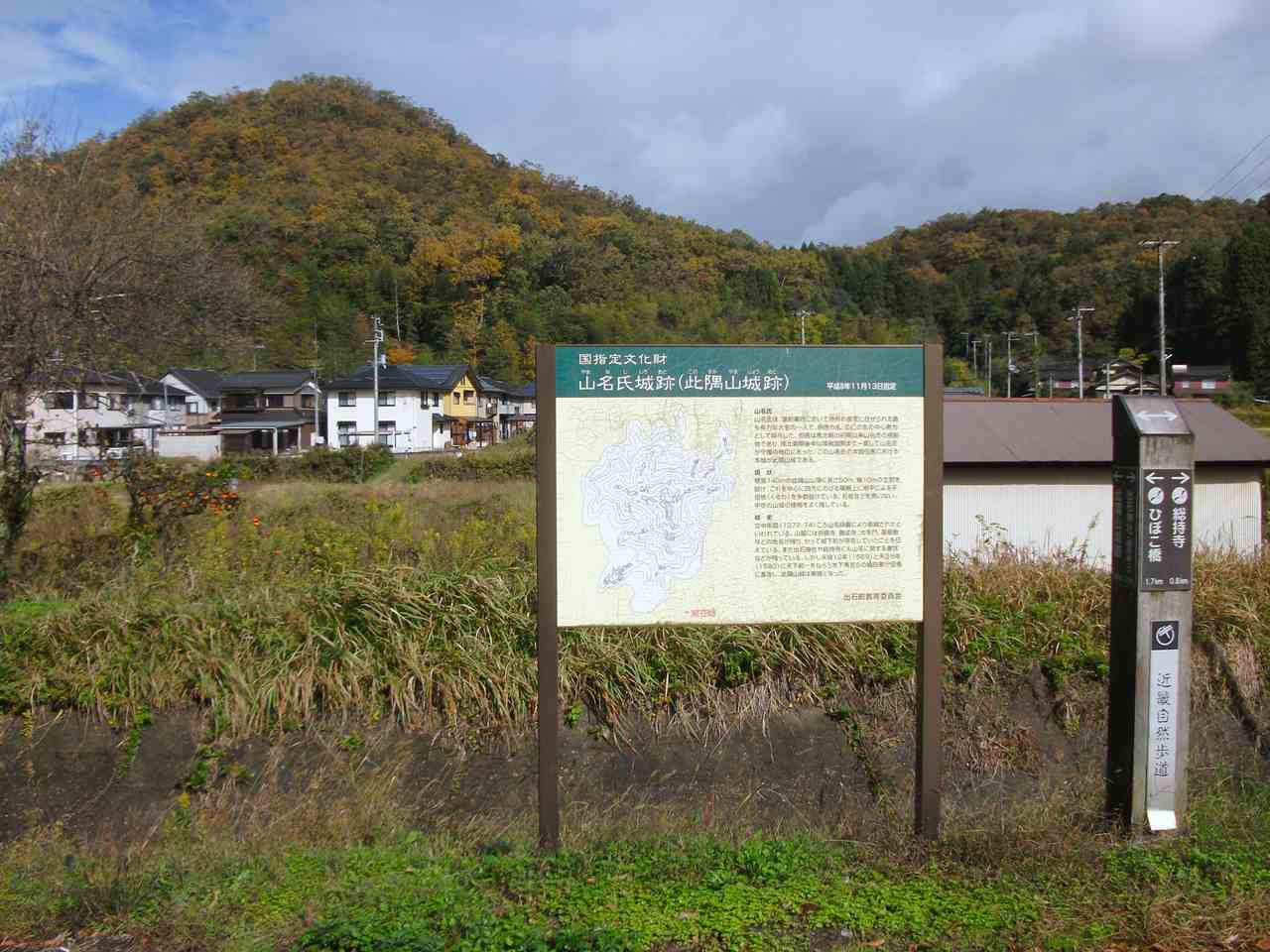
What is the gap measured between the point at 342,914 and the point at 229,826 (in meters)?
1.87

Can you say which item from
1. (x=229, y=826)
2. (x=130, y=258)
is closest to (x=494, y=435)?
(x=130, y=258)

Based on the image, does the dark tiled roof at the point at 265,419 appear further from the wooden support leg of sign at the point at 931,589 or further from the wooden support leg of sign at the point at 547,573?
the wooden support leg of sign at the point at 931,589

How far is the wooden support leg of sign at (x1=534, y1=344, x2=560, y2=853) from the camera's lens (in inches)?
150

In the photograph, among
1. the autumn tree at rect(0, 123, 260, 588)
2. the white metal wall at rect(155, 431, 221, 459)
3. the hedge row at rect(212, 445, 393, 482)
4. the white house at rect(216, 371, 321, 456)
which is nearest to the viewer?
the autumn tree at rect(0, 123, 260, 588)

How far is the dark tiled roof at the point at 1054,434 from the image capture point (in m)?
11.7

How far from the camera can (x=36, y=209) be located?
8.09 m

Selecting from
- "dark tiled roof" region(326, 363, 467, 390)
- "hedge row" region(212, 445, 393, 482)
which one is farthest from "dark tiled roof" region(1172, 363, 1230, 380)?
"hedge row" region(212, 445, 393, 482)

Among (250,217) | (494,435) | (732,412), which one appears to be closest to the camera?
(732,412)

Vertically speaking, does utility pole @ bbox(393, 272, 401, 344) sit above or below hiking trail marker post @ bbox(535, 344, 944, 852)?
above

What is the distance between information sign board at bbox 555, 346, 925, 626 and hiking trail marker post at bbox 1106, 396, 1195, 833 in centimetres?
90

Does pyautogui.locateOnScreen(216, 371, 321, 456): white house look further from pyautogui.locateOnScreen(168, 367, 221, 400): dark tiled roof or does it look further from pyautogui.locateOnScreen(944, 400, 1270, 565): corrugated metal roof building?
pyautogui.locateOnScreen(944, 400, 1270, 565): corrugated metal roof building

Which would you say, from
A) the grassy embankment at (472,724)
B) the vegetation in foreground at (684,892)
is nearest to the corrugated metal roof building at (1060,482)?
the grassy embankment at (472,724)

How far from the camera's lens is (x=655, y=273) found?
6147 cm

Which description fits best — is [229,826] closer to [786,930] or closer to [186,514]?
[786,930]
